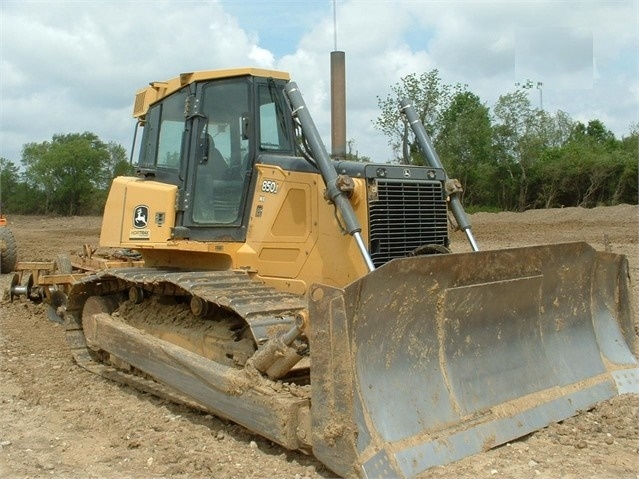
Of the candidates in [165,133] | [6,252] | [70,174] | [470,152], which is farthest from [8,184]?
[165,133]

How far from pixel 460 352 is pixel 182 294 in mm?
2458

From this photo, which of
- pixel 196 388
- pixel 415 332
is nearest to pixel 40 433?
pixel 196 388

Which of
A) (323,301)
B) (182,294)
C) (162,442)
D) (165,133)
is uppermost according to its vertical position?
(165,133)

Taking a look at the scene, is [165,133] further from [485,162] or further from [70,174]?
[70,174]

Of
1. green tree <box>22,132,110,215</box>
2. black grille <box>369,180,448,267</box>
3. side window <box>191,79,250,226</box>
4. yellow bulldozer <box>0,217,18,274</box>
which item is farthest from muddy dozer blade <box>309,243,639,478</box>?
green tree <box>22,132,110,215</box>

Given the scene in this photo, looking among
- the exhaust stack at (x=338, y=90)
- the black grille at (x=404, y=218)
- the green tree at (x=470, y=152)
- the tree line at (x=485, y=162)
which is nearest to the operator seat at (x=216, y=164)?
the exhaust stack at (x=338, y=90)

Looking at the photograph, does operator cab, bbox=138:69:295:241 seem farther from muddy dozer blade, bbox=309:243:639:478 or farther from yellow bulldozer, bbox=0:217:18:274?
yellow bulldozer, bbox=0:217:18:274

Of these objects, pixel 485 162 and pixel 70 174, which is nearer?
pixel 485 162

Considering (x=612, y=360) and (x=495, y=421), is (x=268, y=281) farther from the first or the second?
(x=612, y=360)

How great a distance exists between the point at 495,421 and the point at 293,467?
1.29m

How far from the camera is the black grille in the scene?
210 inches

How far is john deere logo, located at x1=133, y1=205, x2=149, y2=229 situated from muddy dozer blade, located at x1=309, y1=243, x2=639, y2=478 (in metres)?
3.02

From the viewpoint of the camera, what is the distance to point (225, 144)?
601 cm

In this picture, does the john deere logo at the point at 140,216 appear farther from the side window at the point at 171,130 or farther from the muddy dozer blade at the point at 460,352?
the muddy dozer blade at the point at 460,352
